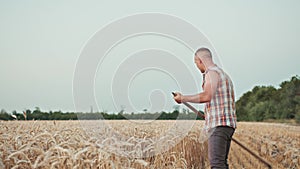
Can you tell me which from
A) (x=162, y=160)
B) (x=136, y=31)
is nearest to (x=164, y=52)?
(x=136, y=31)

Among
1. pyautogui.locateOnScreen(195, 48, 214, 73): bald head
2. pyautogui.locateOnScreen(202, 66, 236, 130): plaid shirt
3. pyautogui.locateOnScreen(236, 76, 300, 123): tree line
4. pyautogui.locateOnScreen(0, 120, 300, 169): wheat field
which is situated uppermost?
pyautogui.locateOnScreen(236, 76, 300, 123): tree line

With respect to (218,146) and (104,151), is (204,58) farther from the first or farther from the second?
(104,151)

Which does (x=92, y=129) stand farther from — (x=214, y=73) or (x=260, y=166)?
(x=260, y=166)

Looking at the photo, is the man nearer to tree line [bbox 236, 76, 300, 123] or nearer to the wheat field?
the wheat field

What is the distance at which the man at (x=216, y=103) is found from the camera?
4965 millimetres

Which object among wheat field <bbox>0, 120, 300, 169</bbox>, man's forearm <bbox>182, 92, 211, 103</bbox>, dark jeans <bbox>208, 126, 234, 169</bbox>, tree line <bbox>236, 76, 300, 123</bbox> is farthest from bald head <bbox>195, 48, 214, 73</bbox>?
tree line <bbox>236, 76, 300, 123</bbox>

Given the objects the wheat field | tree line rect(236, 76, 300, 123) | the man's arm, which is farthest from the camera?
tree line rect(236, 76, 300, 123)

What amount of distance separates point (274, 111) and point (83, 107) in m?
55.2

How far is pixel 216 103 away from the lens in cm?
505

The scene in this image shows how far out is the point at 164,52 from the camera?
853 centimetres

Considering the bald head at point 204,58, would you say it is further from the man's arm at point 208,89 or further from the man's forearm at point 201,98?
the man's forearm at point 201,98

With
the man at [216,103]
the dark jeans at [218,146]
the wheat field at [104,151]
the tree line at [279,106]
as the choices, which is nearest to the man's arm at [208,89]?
the man at [216,103]

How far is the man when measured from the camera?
16.3 ft

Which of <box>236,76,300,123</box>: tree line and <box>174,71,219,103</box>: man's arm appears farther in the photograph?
<box>236,76,300,123</box>: tree line
